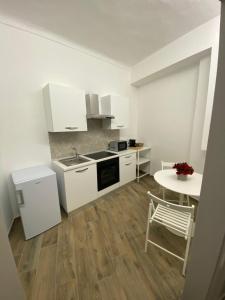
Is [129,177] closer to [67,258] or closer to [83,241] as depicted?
[83,241]

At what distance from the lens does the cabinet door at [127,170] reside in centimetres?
277

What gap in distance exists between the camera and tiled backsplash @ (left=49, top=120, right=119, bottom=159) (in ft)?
7.57

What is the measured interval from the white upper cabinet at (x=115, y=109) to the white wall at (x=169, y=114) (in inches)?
30.3

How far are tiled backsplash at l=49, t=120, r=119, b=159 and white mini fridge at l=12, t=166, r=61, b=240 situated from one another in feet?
1.99

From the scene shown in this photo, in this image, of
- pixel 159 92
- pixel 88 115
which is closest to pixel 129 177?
pixel 88 115

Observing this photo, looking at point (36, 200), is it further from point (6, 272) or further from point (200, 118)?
point (200, 118)

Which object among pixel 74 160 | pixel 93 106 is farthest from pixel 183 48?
pixel 74 160

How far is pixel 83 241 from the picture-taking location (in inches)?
63.5

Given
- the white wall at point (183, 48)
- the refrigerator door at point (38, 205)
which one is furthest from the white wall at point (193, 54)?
the refrigerator door at point (38, 205)

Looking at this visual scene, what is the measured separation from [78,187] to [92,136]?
1159 millimetres

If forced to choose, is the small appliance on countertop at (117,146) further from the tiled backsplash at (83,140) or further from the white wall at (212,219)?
the white wall at (212,219)

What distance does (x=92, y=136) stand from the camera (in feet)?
9.14

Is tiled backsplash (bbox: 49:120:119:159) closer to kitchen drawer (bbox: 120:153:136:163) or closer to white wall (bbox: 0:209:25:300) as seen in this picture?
kitchen drawer (bbox: 120:153:136:163)

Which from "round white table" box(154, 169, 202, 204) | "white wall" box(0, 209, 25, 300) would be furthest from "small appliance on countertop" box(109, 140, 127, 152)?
"white wall" box(0, 209, 25, 300)
